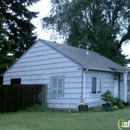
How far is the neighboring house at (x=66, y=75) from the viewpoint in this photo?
15.0 meters

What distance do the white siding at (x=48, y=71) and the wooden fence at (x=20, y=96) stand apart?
2.17 feet

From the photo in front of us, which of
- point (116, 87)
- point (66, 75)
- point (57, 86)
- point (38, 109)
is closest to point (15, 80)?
point (57, 86)

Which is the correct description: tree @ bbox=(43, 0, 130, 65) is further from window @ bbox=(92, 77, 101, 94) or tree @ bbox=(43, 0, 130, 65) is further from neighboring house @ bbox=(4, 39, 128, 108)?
window @ bbox=(92, 77, 101, 94)

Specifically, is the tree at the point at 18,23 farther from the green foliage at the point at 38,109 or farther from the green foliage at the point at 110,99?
the green foliage at the point at 110,99

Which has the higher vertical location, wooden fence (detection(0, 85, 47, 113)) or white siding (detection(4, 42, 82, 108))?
white siding (detection(4, 42, 82, 108))

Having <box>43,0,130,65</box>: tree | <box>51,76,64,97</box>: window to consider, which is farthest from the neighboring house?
<box>43,0,130,65</box>: tree

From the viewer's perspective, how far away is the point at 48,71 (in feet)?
55.3

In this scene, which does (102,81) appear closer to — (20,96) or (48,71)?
(48,71)

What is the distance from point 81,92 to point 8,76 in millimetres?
7643

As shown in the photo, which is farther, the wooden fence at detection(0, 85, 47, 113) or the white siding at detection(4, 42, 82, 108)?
the white siding at detection(4, 42, 82, 108)

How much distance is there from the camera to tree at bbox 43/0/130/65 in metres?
27.2

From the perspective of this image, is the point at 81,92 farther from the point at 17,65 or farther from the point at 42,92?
the point at 17,65

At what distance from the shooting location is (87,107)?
1409 centimetres

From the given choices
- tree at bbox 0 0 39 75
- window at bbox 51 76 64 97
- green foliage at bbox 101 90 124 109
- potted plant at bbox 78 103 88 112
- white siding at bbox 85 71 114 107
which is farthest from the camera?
tree at bbox 0 0 39 75
